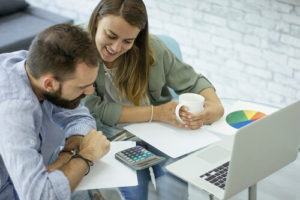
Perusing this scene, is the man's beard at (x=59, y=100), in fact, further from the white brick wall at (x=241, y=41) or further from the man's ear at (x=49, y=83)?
the white brick wall at (x=241, y=41)

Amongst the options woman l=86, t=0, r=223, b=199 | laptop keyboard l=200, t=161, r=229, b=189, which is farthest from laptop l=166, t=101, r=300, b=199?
woman l=86, t=0, r=223, b=199

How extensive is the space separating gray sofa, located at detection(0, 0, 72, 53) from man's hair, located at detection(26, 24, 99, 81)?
7.12 ft

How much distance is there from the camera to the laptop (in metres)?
1.23

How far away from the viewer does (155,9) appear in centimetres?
331

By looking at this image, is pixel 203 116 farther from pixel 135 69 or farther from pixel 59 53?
pixel 59 53

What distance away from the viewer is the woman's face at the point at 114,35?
1.69m

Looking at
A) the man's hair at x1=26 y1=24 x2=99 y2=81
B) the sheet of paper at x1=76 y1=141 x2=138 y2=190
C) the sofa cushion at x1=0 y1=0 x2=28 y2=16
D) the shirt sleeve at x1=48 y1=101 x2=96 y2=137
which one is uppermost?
the man's hair at x1=26 y1=24 x2=99 y2=81

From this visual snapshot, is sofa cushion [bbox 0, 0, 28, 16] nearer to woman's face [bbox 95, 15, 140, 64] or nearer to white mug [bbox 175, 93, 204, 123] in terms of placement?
woman's face [bbox 95, 15, 140, 64]

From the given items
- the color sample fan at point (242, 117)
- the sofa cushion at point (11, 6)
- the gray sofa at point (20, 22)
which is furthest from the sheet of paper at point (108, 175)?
the sofa cushion at point (11, 6)

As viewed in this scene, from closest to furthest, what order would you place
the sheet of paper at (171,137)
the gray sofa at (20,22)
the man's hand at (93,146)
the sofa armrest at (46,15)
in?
the man's hand at (93,146) → the sheet of paper at (171,137) → the gray sofa at (20,22) → the sofa armrest at (46,15)

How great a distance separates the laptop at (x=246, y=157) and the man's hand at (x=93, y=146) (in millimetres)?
201

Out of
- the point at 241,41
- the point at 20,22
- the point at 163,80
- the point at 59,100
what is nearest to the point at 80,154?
the point at 59,100

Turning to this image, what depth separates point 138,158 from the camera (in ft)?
4.95

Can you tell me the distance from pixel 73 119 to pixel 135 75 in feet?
1.06
